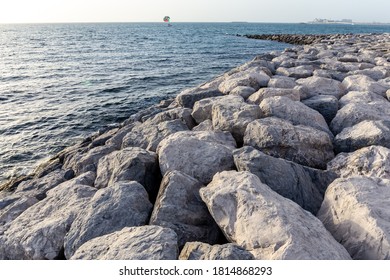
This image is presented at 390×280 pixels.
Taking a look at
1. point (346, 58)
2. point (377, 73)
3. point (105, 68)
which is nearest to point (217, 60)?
point (105, 68)

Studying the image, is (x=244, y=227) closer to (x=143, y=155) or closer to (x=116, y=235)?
(x=116, y=235)

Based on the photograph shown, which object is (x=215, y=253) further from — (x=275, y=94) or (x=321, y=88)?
(x=321, y=88)

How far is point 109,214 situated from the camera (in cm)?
336

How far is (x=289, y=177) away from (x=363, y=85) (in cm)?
471

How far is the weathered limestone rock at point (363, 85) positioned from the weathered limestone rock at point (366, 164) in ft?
11.5

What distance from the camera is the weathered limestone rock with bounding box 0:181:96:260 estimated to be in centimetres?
331

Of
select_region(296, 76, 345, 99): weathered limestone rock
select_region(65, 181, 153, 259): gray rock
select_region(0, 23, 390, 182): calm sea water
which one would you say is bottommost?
select_region(0, 23, 390, 182): calm sea water

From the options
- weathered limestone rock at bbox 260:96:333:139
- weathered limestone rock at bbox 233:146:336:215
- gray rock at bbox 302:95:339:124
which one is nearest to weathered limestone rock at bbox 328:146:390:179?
weathered limestone rock at bbox 233:146:336:215

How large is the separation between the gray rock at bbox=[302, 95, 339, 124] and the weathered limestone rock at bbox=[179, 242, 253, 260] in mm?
4103

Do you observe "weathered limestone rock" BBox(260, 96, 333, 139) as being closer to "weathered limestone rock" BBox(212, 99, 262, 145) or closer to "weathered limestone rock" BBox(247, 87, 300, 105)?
"weathered limestone rock" BBox(212, 99, 262, 145)

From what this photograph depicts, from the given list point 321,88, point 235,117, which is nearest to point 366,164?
point 235,117

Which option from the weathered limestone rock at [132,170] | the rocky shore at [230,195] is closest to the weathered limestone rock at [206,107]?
the rocky shore at [230,195]

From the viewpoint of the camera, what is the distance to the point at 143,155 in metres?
4.43

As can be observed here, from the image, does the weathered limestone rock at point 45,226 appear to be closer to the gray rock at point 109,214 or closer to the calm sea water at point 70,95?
the gray rock at point 109,214
